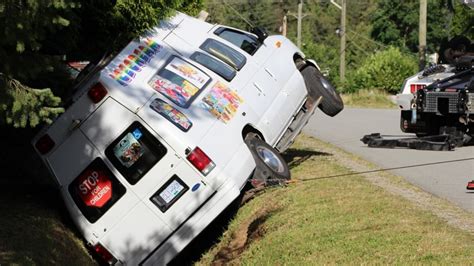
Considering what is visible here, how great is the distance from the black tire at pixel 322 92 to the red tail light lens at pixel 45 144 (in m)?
5.18

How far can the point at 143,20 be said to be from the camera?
1038 cm

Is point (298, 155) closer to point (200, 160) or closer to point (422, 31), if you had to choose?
point (200, 160)

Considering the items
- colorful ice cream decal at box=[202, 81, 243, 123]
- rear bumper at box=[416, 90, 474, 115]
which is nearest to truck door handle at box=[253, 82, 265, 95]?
colorful ice cream decal at box=[202, 81, 243, 123]

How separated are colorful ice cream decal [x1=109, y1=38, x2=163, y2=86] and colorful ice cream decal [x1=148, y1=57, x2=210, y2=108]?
0.82 feet

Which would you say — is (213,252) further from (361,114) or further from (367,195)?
(361,114)

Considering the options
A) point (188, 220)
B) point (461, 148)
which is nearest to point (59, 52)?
point (188, 220)

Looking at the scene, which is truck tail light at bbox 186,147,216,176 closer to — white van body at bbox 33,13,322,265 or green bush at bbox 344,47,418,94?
white van body at bbox 33,13,322,265

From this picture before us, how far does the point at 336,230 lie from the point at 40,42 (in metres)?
3.53

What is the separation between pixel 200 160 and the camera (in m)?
8.43

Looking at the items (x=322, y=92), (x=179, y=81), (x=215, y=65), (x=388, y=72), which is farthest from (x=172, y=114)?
(x=388, y=72)

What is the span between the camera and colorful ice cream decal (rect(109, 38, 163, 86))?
9.23 metres

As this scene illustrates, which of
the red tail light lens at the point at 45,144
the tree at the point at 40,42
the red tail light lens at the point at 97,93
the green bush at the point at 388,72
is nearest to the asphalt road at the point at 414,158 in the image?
the red tail light lens at the point at 97,93

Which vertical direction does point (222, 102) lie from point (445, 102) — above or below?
above

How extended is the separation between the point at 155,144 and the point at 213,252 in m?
2.28
